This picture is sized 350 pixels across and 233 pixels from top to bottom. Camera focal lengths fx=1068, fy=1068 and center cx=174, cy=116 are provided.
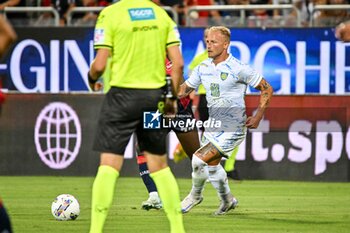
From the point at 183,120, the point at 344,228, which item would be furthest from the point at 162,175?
the point at 183,120

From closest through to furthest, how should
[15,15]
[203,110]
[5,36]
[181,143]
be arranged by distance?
[5,36]
[181,143]
[203,110]
[15,15]

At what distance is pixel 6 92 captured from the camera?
65.6 feet

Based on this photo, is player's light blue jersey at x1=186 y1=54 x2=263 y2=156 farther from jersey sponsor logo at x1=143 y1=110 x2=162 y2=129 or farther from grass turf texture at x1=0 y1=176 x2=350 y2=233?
jersey sponsor logo at x1=143 y1=110 x2=162 y2=129

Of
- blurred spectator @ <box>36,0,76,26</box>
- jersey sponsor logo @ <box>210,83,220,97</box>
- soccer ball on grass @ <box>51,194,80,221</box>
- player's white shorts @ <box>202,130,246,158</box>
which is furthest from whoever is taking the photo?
blurred spectator @ <box>36,0,76,26</box>

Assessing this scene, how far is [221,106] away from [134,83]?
3.54m

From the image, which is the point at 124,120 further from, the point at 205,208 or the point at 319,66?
the point at 319,66

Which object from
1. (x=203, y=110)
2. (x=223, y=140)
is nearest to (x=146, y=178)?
(x=223, y=140)

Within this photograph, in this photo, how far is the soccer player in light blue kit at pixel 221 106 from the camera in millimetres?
12883

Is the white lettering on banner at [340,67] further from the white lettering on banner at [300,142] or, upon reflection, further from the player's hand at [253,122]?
the player's hand at [253,122]

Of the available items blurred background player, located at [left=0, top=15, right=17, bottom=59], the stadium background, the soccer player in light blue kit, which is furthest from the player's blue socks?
blurred background player, located at [left=0, top=15, right=17, bottom=59]

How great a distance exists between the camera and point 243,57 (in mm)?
19797

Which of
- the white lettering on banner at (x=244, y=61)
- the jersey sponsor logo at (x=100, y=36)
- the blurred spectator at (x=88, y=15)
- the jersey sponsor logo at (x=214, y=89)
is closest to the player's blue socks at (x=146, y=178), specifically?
the jersey sponsor logo at (x=214, y=89)

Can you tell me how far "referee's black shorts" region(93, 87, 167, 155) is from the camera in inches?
383

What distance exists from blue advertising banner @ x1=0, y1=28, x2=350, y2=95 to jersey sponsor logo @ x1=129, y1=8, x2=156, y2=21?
10024 millimetres
